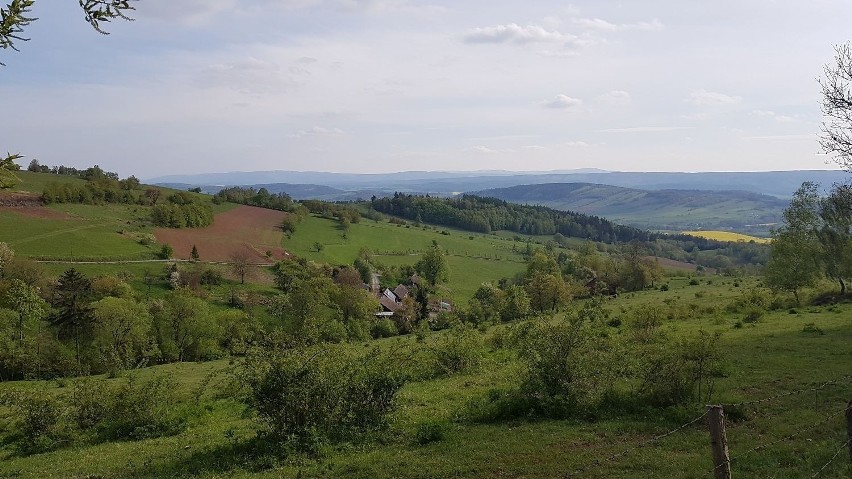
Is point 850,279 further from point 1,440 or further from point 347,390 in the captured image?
point 1,440

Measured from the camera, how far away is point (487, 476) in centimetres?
1274

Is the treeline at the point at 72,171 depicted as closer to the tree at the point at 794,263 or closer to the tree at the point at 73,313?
the tree at the point at 73,313

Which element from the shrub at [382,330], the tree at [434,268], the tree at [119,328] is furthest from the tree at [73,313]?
the tree at [434,268]

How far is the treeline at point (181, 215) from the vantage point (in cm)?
9921

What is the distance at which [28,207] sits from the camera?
8900 centimetres

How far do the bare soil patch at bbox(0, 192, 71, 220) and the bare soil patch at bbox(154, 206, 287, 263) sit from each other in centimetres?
1595

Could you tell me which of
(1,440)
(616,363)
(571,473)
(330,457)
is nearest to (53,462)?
(1,440)

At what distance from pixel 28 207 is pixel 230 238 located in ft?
108

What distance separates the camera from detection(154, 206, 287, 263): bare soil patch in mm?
89438

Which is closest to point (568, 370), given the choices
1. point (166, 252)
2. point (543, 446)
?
point (543, 446)

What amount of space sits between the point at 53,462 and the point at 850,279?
5973cm

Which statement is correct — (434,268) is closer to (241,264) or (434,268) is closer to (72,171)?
(241,264)

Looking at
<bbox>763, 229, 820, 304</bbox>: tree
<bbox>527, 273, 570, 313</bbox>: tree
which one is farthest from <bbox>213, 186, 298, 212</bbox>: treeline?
<bbox>763, 229, 820, 304</bbox>: tree

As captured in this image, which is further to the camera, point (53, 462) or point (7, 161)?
point (53, 462)
